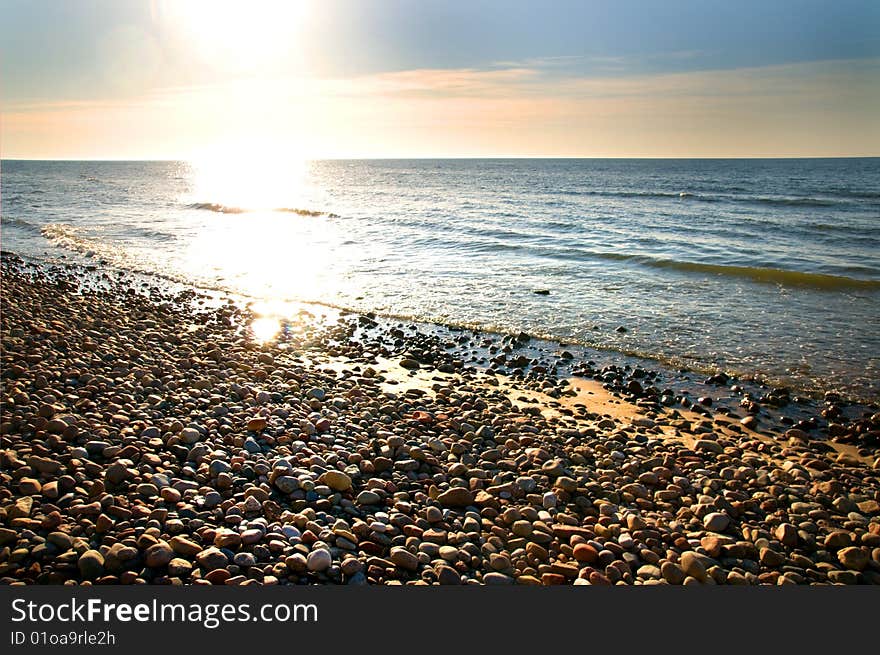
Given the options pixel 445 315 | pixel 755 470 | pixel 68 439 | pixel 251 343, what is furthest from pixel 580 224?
pixel 68 439

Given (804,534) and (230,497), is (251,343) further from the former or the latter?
(804,534)

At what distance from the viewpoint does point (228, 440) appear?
21.0 feet

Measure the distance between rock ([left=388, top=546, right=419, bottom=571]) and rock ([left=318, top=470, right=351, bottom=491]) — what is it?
1145 millimetres

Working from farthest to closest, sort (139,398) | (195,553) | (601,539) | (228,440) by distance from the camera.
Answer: (139,398), (228,440), (601,539), (195,553)

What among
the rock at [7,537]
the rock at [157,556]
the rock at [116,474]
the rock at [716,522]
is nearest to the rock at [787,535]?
the rock at [716,522]

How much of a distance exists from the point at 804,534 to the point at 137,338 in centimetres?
1038

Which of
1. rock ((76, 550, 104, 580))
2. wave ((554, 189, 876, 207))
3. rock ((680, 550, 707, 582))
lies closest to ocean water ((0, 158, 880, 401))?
wave ((554, 189, 876, 207))

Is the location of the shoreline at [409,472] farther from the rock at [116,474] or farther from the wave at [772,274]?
the wave at [772,274]

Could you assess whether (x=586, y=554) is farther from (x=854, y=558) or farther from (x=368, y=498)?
(x=854, y=558)

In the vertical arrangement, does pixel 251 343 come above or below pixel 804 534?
above

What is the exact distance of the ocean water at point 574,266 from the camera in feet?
39.2

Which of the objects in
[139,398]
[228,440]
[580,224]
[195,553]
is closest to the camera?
[195,553]

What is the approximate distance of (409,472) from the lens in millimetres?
6027

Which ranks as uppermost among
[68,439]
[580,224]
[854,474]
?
[580,224]
